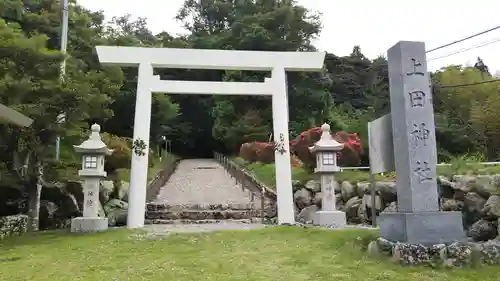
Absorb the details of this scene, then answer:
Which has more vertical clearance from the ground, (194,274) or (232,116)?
(232,116)

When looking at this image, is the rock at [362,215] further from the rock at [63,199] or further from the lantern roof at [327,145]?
the rock at [63,199]

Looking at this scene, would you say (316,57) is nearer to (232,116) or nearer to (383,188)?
(383,188)

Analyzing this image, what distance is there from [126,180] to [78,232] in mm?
5747

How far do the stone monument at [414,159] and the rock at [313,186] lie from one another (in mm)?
7095

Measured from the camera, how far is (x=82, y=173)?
30.3ft

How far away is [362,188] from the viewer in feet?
38.3

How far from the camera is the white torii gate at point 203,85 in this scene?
1002 cm

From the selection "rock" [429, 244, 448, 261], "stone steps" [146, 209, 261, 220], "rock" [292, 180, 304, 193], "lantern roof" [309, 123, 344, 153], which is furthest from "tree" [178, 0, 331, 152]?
"rock" [429, 244, 448, 261]

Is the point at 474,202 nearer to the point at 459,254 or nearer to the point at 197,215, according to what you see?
the point at 459,254

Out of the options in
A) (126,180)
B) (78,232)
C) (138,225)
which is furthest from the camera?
(126,180)

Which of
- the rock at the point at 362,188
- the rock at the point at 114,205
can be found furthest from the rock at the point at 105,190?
the rock at the point at 362,188

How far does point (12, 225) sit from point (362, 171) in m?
10.2

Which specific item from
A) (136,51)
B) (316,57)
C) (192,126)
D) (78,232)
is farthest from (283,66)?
(192,126)

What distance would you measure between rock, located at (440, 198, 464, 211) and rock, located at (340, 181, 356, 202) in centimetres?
334
